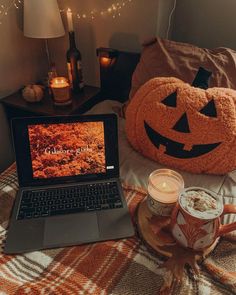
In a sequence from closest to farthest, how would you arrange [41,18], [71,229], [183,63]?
[71,229] < [183,63] < [41,18]

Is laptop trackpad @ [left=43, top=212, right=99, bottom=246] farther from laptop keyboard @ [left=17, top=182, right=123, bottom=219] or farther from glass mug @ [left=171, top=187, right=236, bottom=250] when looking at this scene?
glass mug @ [left=171, top=187, right=236, bottom=250]

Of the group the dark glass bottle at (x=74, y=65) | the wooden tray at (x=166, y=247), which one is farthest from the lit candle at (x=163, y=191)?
the dark glass bottle at (x=74, y=65)

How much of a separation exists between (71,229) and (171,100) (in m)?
0.48

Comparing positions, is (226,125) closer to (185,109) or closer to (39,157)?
(185,109)

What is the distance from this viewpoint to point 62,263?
57 cm

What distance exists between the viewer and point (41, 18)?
49.6 inches

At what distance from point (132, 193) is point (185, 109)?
0.30 meters

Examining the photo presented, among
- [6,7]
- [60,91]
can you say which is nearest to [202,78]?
[60,91]

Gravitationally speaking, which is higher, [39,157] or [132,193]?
[39,157]

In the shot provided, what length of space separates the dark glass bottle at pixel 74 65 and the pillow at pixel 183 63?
437mm

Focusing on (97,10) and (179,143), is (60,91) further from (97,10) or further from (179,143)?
(179,143)

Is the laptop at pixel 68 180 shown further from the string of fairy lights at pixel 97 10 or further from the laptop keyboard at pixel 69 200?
the string of fairy lights at pixel 97 10

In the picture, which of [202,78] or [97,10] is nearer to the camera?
[202,78]

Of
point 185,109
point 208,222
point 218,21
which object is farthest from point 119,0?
point 208,222
